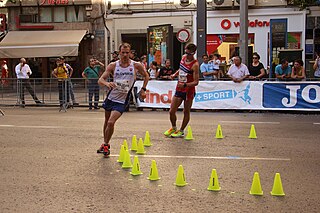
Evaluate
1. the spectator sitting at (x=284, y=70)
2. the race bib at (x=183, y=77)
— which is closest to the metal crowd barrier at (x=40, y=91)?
the spectator sitting at (x=284, y=70)

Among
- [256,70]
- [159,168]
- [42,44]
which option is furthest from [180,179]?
[42,44]

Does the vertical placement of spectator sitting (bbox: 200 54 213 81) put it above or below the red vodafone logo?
below

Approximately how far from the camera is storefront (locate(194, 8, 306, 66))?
26766 mm

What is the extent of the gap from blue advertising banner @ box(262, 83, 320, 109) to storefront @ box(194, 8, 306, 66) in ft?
37.5

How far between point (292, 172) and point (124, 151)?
2464mm

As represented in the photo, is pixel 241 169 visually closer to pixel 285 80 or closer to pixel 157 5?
pixel 285 80

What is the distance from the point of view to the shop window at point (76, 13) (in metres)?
29.4

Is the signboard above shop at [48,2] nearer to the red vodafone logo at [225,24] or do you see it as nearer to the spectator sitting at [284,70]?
the red vodafone logo at [225,24]

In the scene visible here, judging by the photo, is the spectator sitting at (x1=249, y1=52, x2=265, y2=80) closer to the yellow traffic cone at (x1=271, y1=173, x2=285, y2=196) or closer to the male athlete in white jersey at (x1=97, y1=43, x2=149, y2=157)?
the male athlete in white jersey at (x1=97, y1=43, x2=149, y2=157)

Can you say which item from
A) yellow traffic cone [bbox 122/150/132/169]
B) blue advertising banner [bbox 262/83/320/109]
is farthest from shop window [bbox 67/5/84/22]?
yellow traffic cone [bbox 122/150/132/169]

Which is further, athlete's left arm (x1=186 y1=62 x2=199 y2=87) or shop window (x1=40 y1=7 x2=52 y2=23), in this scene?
shop window (x1=40 y1=7 x2=52 y2=23)

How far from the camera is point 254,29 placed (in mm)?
27188

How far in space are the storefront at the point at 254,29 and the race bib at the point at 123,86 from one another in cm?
1873

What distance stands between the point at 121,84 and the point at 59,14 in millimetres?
22494
